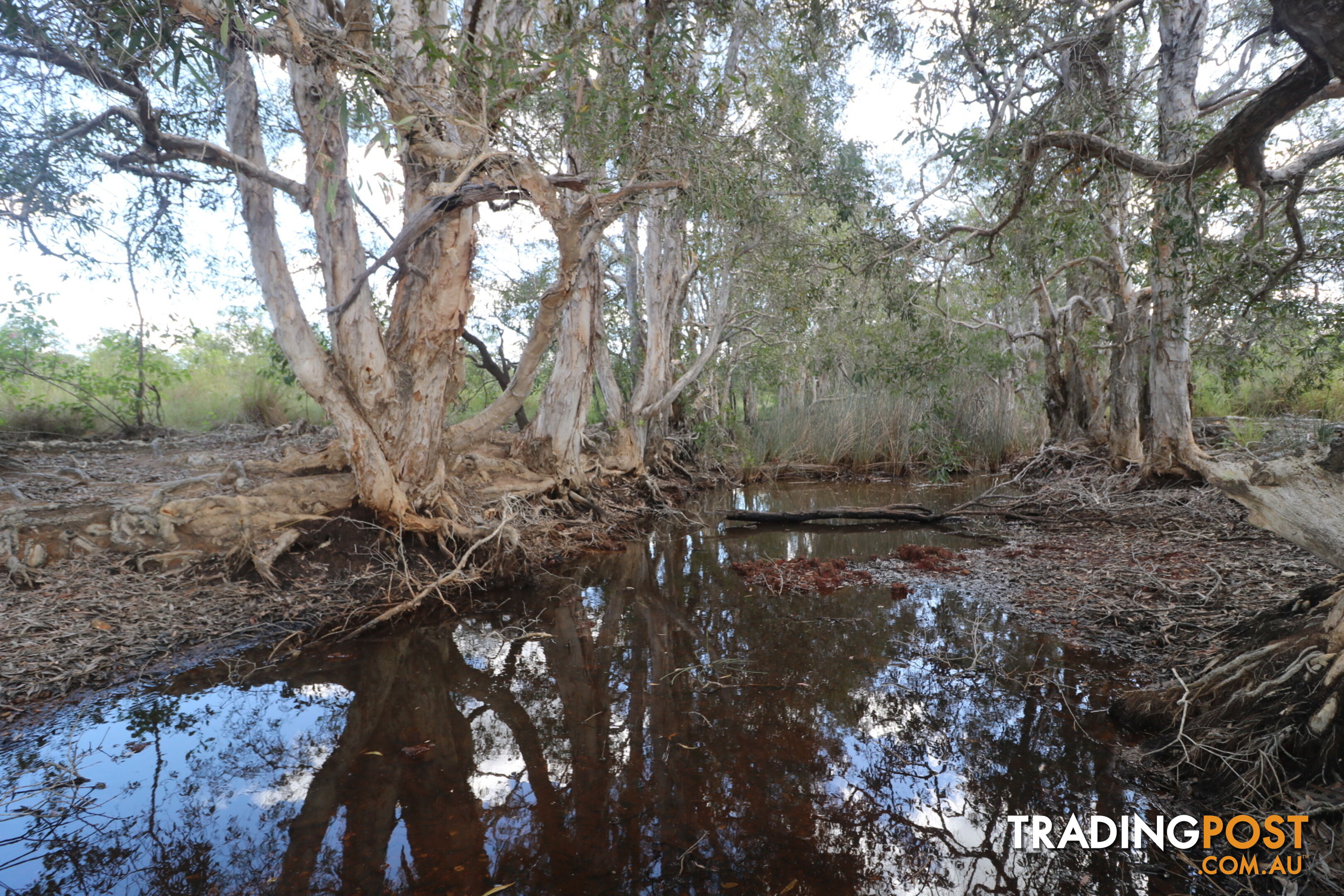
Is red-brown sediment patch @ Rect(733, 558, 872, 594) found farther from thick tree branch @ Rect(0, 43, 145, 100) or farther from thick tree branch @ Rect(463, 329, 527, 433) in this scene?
thick tree branch @ Rect(0, 43, 145, 100)

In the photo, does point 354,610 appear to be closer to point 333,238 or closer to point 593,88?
point 333,238

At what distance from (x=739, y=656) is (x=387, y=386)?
3243 mm

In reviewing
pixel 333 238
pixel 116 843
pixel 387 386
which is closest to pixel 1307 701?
pixel 116 843

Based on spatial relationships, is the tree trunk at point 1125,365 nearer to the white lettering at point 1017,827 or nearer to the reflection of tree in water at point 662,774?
the reflection of tree in water at point 662,774

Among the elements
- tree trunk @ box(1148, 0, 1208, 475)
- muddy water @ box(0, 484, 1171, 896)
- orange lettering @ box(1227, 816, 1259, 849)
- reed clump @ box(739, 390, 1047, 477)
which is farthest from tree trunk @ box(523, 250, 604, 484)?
orange lettering @ box(1227, 816, 1259, 849)

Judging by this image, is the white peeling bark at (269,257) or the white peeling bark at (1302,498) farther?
the white peeling bark at (269,257)

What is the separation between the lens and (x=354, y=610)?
12.6ft

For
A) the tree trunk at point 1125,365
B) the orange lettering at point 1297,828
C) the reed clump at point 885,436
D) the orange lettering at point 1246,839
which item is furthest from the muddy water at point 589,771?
the reed clump at point 885,436

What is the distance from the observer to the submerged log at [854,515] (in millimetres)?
6832

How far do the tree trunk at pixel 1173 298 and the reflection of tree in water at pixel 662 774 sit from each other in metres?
3.28

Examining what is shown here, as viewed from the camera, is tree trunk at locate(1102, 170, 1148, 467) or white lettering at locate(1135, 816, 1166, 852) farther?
tree trunk at locate(1102, 170, 1148, 467)

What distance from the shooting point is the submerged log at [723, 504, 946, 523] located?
22.4ft

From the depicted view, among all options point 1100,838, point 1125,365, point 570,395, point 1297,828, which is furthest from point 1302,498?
point 1125,365

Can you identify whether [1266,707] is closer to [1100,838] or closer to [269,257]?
[1100,838]
